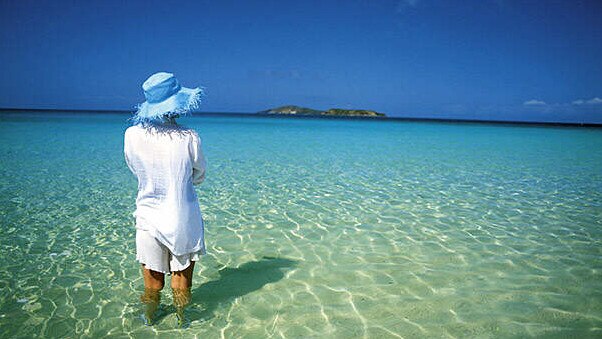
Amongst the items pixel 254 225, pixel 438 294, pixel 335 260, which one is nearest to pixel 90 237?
pixel 254 225

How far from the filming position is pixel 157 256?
106 inches

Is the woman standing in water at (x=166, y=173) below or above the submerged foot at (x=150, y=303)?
above

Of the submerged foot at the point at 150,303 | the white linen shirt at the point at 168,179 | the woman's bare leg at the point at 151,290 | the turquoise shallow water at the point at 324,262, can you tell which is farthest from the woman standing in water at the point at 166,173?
the turquoise shallow water at the point at 324,262

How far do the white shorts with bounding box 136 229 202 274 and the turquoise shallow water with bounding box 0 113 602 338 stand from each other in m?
0.60

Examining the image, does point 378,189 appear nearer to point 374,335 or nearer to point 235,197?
point 235,197

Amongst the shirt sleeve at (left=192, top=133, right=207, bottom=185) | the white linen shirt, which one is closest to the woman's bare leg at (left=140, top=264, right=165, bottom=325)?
the white linen shirt

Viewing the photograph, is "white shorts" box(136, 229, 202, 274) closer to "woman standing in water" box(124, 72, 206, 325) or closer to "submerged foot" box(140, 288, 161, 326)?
"woman standing in water" box(124, 72, 206, 325)

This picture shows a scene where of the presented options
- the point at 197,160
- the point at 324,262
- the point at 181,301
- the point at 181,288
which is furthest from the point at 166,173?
the point at 324,262

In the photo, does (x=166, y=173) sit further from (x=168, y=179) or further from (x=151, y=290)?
(x=151, y=290)

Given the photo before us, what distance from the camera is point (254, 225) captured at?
555 centimetres

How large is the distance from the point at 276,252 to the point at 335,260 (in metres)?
0.76

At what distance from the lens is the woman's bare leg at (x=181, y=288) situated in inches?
112

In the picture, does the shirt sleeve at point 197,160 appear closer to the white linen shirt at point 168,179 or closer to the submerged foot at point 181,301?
the white linen shirt at point 168,179

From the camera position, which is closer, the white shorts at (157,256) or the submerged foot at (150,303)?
the white shorts at (157,256)
